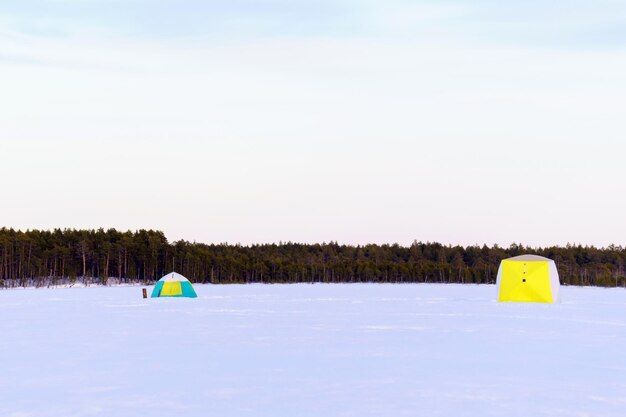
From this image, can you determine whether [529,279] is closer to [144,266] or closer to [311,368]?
[311,368]

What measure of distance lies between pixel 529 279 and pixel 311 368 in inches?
1356

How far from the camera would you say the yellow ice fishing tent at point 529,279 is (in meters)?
50.6

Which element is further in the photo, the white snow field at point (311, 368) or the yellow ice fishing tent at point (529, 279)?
the yellow ice fishing tent at point (529, 279)

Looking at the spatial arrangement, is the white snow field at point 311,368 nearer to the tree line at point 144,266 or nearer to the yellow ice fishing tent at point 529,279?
the yellow ice fishing tent at point 529,279

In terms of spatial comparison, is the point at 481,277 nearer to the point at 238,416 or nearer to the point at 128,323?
the point at 128,323

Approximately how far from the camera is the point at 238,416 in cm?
1357

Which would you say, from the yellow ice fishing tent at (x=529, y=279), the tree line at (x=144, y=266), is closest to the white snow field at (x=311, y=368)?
the yellow ice fishing tent at (x=529, y=279)

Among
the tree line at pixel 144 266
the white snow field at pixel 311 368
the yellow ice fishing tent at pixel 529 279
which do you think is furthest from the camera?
the tree line at pixel 144 266

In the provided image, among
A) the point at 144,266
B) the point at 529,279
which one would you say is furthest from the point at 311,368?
the point at 144,266

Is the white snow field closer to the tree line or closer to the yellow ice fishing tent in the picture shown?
the yellow ice fishing tent

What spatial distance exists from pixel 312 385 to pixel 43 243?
130206mm

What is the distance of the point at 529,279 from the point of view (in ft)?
168

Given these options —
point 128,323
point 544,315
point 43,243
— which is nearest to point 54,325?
point 128,323

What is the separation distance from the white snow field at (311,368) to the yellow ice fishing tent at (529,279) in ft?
50.9
